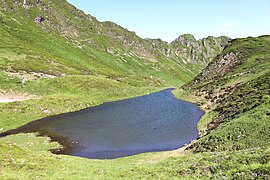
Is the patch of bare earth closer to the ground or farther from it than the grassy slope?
farther from it

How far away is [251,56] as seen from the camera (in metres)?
137

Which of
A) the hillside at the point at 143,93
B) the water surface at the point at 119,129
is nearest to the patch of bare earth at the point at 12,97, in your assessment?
the hillside at the point at 143,93

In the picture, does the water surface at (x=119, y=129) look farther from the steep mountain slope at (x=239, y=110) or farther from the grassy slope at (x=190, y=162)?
the grassy slope at (x=190, y=162)

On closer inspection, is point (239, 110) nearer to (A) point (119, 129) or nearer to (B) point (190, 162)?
(A) point (119, 129)

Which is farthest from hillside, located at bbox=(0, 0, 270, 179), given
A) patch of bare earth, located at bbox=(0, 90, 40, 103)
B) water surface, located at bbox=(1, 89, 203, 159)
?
water surface, located at bbox=(1, 89, 203, 159)

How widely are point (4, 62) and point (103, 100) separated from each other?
63.6m

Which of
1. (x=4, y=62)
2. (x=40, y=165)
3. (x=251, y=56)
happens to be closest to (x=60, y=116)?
(x=40, y=165)

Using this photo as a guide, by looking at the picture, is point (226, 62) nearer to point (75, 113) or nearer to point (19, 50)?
point (75, 113)

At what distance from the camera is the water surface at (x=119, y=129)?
56.0m

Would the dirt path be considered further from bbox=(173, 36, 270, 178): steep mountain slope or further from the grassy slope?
bbox=(173, 36, 270, 178): steep mountain slope

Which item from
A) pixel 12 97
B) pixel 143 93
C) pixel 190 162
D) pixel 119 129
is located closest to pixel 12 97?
pixel 12 97

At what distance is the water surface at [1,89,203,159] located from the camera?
56031mm

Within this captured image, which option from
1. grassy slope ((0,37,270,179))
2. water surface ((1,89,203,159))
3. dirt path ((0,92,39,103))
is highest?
dirt path ((0,92,39,103))

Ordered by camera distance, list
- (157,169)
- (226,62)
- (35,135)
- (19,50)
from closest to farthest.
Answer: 1. (157,169)
2. (35,135)
3. (226,62)
4. (19,50)
